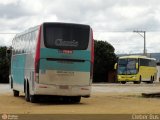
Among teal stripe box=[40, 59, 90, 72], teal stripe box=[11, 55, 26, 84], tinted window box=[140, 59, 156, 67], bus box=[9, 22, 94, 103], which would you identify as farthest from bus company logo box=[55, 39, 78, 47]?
tinted window box=[140, 59, 156, 67]

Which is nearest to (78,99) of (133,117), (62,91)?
(62,91)

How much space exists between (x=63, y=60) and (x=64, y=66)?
0.89 feet

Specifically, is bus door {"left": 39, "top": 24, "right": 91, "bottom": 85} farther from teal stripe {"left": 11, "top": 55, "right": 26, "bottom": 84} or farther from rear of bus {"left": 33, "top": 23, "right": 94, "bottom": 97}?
teal stripe {"left": 11, "top": 55, "right": 26, "bottom": 84}

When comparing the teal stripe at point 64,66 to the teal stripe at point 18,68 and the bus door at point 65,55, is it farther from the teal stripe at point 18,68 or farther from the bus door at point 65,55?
the teal stripe at point 18,68

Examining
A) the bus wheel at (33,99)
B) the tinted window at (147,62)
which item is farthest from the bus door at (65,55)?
the tinted window at (147,62)

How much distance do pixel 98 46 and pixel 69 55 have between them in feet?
201

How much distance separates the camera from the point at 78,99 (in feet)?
81.3

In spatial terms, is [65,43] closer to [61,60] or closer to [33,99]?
[61,60]

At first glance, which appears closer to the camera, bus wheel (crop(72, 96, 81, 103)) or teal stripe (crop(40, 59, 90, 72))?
teal stripe (crop(40, 59, 90, 72))

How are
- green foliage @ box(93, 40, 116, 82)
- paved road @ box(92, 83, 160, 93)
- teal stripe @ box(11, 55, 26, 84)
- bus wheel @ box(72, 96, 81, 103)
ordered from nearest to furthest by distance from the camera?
bus wheel @ box(72, 96, 81, 103)
teal stripe @ box(11, 55, 26, 84)
paved road @ box(92, 83, 160, 93)
green foliage @ box(93, 40, 116, 82)

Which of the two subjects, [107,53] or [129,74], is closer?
[129,74]

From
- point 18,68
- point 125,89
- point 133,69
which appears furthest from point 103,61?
point 18,68

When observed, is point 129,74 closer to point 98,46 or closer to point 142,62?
point 142,62

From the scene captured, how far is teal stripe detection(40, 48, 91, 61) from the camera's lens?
2255cm
